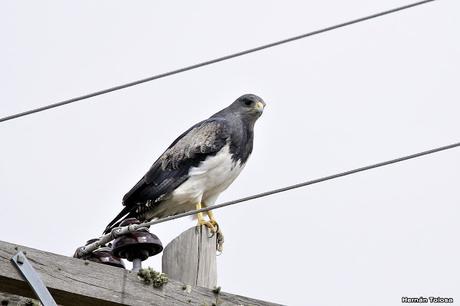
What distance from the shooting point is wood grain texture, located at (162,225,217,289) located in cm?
557

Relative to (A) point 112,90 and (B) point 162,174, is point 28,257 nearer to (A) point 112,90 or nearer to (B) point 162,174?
(A) point 112,90

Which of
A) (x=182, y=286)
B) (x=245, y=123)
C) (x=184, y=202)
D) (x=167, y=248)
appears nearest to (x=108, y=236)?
(x=167, y=248)

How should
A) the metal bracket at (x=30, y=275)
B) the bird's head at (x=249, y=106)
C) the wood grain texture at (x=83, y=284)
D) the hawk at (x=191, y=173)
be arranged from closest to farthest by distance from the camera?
1. the metal bracket at (x=30, y=275)
2. the wood grain texture at (x=83, y=284)
3. the hawk at (x=191, y=173)
4. the bird's head at (x=249, y=106)

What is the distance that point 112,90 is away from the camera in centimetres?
571

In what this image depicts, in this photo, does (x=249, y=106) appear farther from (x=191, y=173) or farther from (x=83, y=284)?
(x=83, y=284)

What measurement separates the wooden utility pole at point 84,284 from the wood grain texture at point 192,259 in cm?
43

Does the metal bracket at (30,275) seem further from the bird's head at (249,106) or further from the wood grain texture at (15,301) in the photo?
the bird's head at (249,106)

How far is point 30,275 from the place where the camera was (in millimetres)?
4590

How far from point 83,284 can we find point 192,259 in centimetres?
98

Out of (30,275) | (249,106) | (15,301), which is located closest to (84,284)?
(30,275)

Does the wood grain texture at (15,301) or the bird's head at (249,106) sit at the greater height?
the bird's head at (249,106)

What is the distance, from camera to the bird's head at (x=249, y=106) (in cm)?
977

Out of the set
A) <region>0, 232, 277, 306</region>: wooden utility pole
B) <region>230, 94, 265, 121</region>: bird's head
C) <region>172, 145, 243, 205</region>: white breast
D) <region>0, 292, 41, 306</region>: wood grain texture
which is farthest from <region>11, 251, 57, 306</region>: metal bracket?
<region>230, 94, 265, 121</region>: bird's head

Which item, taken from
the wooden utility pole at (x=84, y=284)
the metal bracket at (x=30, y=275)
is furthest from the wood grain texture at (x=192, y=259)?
the metal bracket at (x=30, y=275)
